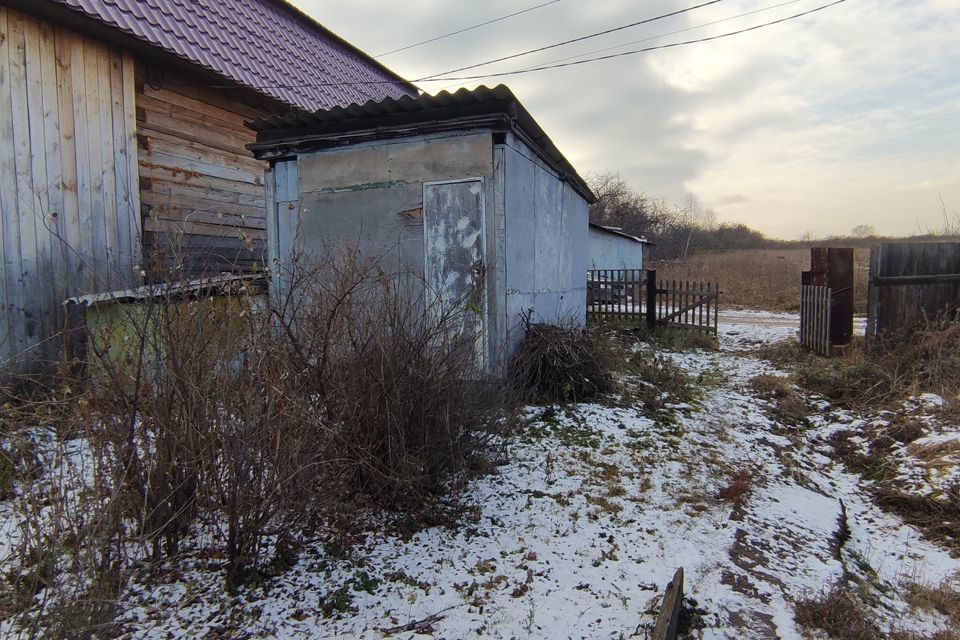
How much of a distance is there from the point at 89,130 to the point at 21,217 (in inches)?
55.1

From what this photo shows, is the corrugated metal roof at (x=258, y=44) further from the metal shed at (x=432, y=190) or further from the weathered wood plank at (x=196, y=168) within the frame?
the metal shed at (x=432, y=190)

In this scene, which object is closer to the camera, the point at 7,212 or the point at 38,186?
the point at 7,212

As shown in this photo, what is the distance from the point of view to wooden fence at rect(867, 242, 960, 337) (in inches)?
282

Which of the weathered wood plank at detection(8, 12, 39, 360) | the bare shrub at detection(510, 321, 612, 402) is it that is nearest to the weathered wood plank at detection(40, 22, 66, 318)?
the weathered wood plank at detection(8, 12, 39, 360)

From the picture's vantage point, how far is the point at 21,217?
5480 millimetres

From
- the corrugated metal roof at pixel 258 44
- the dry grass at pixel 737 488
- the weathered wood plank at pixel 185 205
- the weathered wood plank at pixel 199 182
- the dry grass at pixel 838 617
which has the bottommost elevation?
the dry grass at pixel 838 617

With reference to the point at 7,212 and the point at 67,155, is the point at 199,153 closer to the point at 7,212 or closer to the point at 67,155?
the point at 67,155

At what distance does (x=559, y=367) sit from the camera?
5824 millimetres

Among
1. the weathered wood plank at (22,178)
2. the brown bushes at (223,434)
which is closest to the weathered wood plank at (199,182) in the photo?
the weathered wood plank at (22,178)

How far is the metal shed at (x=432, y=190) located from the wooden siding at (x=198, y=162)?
1.08 metres

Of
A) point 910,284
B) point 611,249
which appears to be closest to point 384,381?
point 910,284

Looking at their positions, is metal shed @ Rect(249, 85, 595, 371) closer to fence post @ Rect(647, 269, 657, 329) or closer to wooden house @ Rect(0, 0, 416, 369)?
wooden house @ Rect(0, 0, 416, 369)

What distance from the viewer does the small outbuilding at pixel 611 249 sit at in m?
20.1

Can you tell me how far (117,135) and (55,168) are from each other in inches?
37.9
